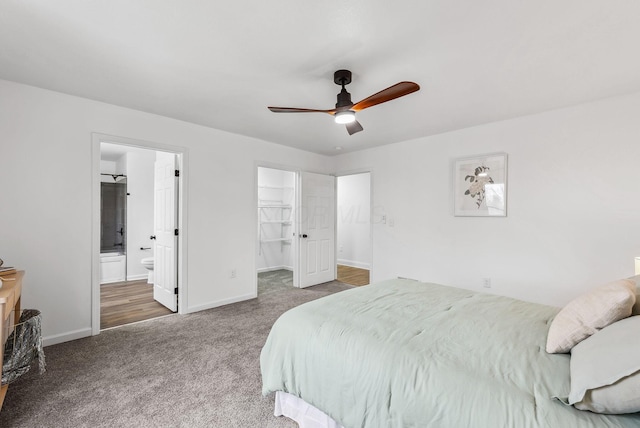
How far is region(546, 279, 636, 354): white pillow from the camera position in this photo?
1186 millimetres

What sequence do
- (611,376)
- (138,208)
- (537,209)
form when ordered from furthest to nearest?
(138,208) < (537,209) < (611,376)

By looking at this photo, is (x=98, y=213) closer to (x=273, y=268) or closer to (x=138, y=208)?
(x=138, y=208)

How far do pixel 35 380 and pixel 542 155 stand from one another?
5098mm

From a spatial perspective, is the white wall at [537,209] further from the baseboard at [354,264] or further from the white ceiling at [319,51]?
the baseboard at [354,264]

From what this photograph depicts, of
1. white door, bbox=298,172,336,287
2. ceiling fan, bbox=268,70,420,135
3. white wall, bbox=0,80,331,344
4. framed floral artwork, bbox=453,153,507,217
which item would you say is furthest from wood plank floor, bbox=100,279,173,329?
framed floral artwork, bbox=453,153,507,217

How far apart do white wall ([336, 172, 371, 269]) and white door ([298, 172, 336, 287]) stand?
5.02 ft

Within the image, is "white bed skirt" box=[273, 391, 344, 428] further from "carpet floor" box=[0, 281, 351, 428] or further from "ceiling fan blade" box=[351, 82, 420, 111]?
"ceiling fan blade" box=[351, 82, 420, 111]

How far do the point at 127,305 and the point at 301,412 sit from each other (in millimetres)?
3394

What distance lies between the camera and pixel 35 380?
2148 millimetres

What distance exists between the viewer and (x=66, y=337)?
9.21 feet

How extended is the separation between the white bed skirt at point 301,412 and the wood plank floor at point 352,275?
362 cm

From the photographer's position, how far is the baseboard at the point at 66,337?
A: 271 centimetres

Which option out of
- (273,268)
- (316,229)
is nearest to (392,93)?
(316,229)

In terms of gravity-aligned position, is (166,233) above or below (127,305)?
above
